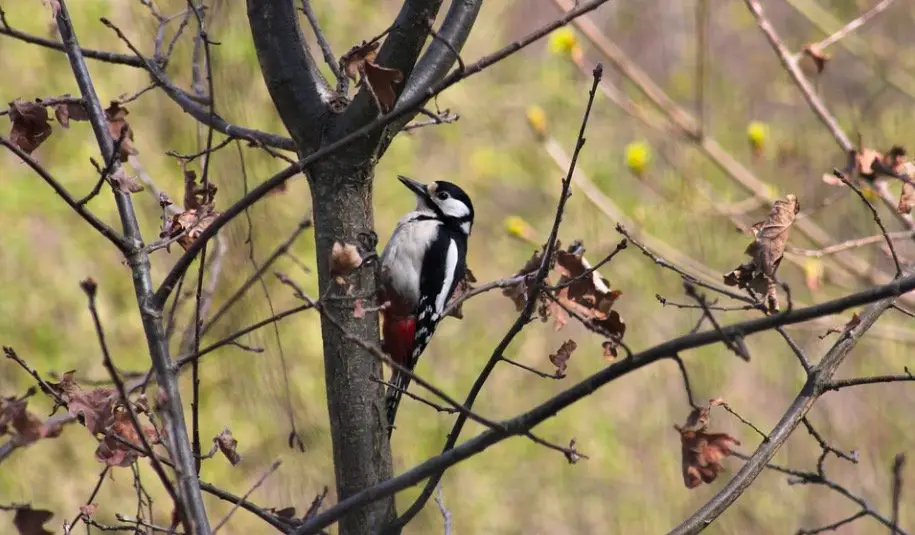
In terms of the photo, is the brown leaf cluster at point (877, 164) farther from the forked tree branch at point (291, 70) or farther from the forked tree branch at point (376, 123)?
the forked tree branch at point (291, 70)

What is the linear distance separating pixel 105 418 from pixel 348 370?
1.56 ft

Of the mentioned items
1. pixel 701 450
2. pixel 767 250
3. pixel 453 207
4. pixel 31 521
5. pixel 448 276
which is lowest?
pixel 31 521

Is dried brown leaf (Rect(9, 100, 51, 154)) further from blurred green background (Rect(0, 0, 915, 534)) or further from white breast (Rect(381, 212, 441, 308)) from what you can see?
white breast (Rect(381, 212, 441, 308))

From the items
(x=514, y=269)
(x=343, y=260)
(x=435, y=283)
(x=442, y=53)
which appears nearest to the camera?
(x=343, y=260)

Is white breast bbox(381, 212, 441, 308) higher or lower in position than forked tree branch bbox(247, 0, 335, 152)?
higher

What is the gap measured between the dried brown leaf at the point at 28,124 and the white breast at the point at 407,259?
2.22m

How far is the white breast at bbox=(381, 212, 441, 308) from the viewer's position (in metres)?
4.03

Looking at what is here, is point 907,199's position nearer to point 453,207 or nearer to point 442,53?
point 442,53

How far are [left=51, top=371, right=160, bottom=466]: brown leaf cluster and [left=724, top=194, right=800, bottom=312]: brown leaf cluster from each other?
0.96 m

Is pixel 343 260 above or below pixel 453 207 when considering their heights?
below

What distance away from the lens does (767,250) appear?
1.66m

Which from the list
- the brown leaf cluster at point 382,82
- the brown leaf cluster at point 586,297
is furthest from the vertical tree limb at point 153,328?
the brown leaf cluster at point 586,297

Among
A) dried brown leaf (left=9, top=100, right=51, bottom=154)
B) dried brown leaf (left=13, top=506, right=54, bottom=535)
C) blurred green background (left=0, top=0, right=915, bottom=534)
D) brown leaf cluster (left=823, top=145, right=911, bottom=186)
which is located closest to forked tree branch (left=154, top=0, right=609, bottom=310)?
dried brown leaf (left=13, top=506, right=54, bottom=535)

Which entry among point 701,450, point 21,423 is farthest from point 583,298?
point 21,423
